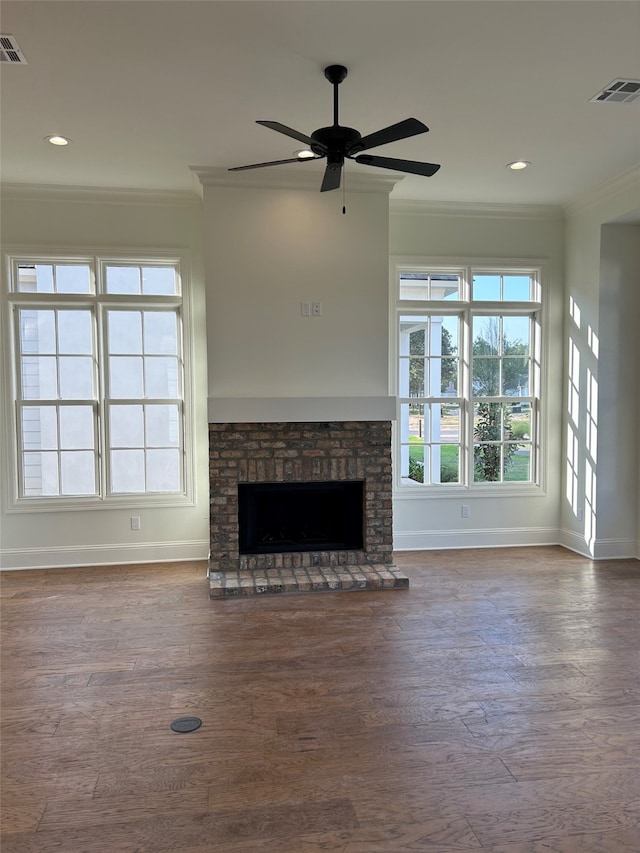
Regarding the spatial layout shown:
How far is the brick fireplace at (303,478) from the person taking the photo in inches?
181

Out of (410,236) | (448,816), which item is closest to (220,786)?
(448,816)

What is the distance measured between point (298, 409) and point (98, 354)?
1.91 m

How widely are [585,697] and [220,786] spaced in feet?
5.89

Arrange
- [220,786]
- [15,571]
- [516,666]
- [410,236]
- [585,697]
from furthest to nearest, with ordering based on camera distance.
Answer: [410,236] → [15,571] → [516,666] → [585,697] → [220,786]

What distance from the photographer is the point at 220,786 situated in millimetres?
2168

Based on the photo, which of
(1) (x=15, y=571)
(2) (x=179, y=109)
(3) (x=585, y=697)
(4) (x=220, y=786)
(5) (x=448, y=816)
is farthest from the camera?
(1) (x=15, y=571)

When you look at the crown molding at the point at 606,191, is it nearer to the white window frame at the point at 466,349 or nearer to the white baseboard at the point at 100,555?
the white window frame at the point at 466,349

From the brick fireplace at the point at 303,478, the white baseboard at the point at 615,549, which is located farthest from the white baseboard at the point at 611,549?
the brick fireplace at the point at 303,478

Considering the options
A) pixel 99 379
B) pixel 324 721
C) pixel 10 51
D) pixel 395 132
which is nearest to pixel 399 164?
pixel 395 132

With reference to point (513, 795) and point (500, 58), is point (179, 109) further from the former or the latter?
point (513, 795)

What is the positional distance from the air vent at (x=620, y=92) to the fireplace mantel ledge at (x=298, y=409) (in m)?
2.45

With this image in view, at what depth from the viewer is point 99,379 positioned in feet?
16.6

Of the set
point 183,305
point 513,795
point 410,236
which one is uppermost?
point 410,236

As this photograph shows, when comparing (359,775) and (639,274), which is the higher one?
(639,274)
